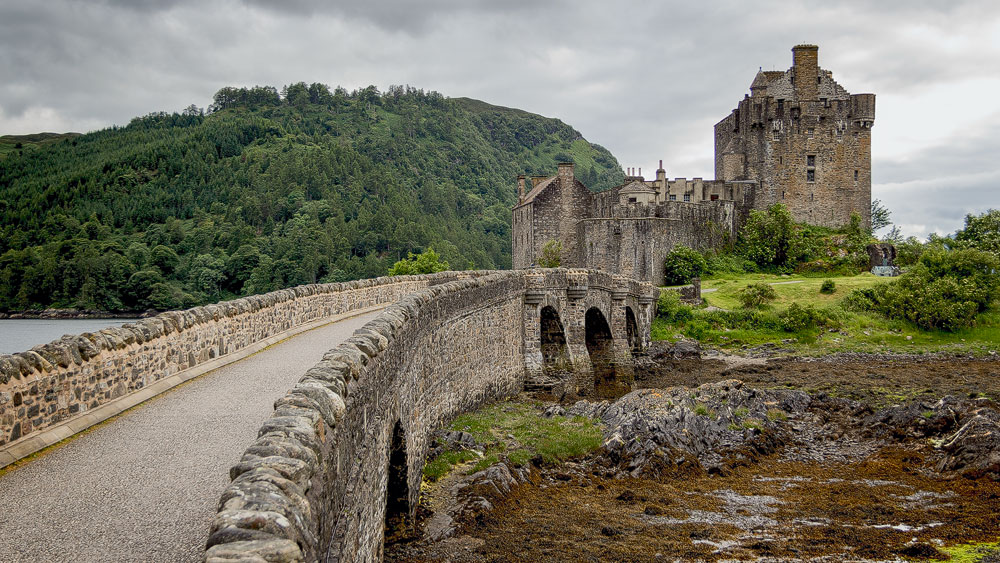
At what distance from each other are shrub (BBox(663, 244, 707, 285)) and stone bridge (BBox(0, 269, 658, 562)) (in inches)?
1094

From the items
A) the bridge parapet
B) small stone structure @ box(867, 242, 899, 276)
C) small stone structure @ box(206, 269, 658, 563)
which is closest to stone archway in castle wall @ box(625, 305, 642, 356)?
small stone structure @ box(206, 269, 658, 563)

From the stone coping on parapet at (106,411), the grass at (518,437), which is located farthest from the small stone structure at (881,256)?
the stone coping on parapet at (106,411)

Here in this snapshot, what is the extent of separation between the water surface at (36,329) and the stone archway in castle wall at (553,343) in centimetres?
2441

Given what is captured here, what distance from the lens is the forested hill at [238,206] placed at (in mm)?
69312

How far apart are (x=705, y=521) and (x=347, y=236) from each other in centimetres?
6959

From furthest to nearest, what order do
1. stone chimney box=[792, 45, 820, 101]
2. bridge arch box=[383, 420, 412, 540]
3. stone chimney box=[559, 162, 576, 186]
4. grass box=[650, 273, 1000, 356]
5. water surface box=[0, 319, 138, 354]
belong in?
stone chimney box=[792, 45, 820, 101]
stone chimney box=[559, 162, 576, 186]
water surface box=[0, 319, 138, 354]
grass box=[650, 273, 1000, 356]
bridge arch box=[383, 420, 412, 540]

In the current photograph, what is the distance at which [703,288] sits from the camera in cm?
4378

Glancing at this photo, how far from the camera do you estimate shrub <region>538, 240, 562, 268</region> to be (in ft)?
150

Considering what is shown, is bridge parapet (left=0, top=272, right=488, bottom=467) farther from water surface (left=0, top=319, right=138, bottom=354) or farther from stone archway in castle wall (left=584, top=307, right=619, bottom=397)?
water surface (left=0, top=319, right=138, bottom=354)

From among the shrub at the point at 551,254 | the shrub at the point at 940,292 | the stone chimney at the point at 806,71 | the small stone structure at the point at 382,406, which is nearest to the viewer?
the small stone structure at the point at 382,406

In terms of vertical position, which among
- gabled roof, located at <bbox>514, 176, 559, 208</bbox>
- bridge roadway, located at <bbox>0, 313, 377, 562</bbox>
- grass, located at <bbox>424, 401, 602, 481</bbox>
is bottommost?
grass, located at <bbox>424, 401, 602, 481</bbox>

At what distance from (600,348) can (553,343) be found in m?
5.36

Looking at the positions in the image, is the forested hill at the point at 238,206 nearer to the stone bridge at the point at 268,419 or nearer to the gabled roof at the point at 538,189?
the gabled roof at the point at 538,189

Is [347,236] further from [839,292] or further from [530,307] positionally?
[530,307]
